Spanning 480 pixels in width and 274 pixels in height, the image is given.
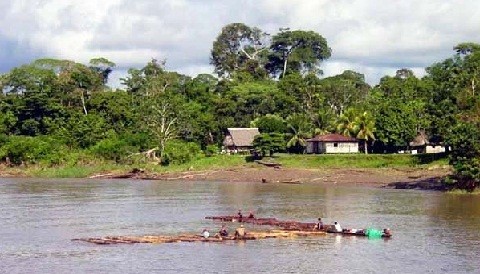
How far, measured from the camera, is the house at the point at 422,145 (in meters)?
98.0

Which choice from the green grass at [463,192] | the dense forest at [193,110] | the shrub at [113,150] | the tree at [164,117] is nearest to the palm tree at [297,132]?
the dense forest at [193,110]

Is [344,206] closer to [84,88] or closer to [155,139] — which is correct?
[155,139]

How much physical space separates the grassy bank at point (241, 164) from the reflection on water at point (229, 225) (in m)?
8.31

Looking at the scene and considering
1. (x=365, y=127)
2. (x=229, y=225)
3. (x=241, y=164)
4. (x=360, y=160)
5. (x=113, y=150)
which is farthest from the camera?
(x=113, y=150)

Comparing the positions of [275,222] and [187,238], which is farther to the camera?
[275,222]

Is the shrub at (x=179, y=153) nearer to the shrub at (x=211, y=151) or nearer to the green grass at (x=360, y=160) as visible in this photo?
the shrub at (x=211, y=151)

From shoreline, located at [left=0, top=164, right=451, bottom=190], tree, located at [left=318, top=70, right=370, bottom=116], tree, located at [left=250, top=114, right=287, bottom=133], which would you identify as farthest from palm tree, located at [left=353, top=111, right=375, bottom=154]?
tree, located at [left=318, top=70, right=370, bottom=116]

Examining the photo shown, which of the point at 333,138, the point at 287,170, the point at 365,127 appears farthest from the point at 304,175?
the point at 365,127

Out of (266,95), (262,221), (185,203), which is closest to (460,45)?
(266,95)

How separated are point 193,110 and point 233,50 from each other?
4211cm

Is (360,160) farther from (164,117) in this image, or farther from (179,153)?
(164,117)

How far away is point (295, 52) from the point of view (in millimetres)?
145375

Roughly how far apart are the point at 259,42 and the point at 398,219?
101 metres

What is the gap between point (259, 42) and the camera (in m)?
152
